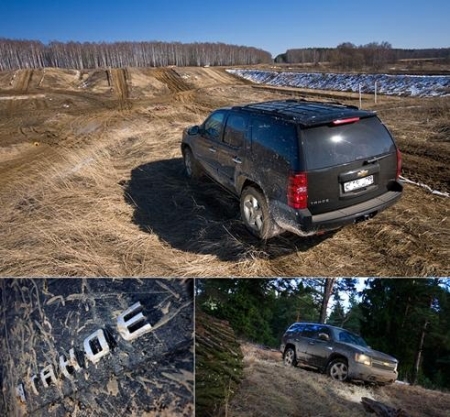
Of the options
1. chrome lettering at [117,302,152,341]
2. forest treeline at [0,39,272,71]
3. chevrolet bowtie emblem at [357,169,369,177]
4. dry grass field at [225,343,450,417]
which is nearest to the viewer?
dry grass field at [225,343,450,417]

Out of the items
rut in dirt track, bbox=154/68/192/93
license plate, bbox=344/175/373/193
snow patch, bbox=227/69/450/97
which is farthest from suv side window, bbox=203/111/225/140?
rut in dirt track, bbox=154/68/192/93

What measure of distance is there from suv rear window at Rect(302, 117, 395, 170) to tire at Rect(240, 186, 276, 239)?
0.87m

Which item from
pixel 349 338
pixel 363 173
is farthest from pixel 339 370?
pixel 363 173

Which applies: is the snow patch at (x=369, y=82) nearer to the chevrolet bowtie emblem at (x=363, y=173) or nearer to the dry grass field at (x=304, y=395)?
the chevrolet bowtie emblem at (x=363, y=173)

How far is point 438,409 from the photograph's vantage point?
7.86 feet

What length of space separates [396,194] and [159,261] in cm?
293

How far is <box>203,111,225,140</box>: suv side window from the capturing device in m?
5.83

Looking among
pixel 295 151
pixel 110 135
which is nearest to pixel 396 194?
pixel 295 151

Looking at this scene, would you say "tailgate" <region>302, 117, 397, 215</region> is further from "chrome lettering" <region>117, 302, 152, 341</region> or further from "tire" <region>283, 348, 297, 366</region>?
"chrome lettering" <region>117, 302, 152, 341</region>

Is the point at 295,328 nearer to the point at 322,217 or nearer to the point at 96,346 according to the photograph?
the point at 96,346

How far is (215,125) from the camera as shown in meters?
6.02

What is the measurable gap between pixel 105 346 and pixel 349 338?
1597 millimetres

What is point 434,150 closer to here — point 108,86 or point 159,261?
point 159,261

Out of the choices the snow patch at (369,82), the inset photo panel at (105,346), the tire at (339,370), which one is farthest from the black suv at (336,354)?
the snow patch at (369,82)
